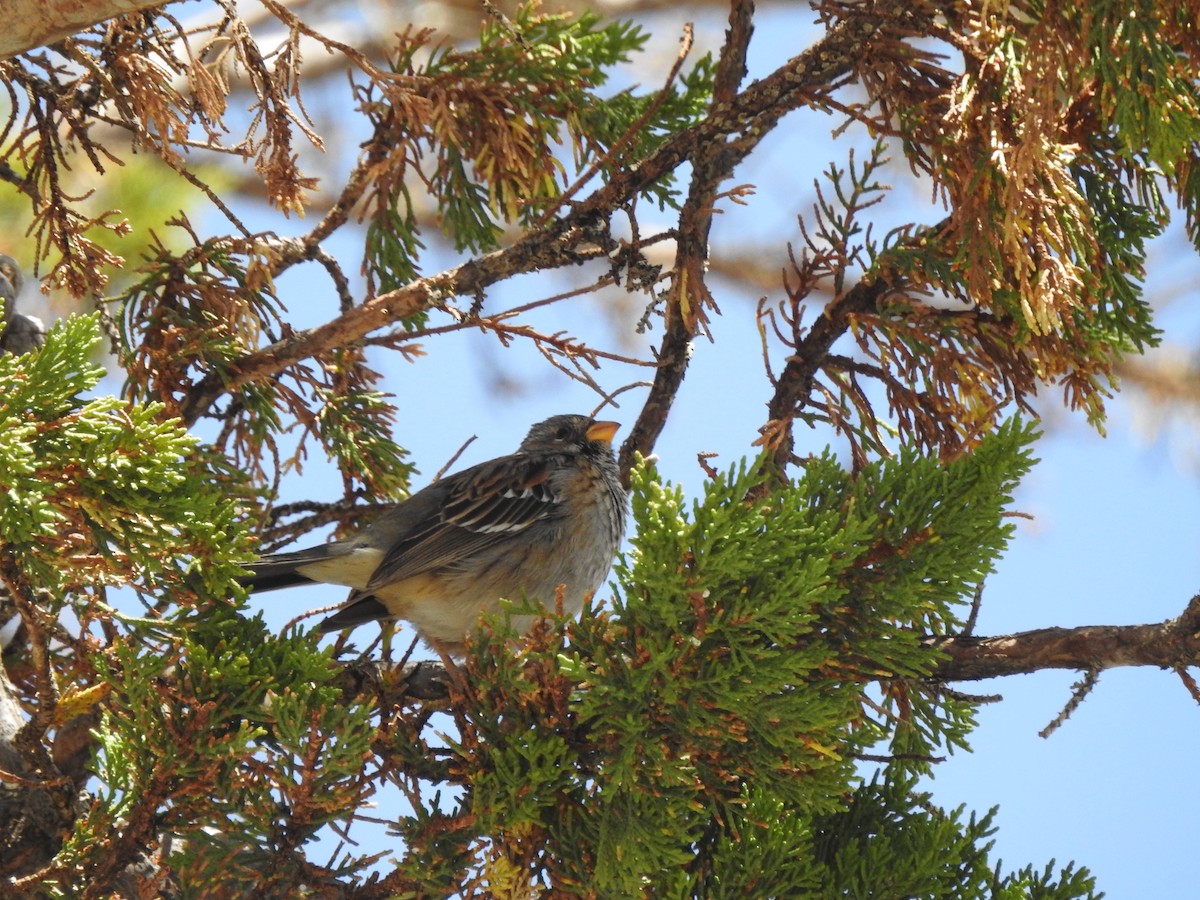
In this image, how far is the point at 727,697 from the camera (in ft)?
6.21

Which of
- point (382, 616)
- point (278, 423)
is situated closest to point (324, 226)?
point (278, 423)

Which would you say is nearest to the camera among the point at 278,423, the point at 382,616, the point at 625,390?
the point at 625,390

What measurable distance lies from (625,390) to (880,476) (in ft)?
2.73

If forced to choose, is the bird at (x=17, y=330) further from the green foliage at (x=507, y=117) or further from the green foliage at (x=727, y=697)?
the green foliage at (x=727, y=697)

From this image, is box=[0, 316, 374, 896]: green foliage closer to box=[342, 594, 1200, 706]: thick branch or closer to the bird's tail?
the bird's tail

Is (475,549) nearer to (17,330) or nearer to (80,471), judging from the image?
(17,330)

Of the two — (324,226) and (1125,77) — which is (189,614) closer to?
(324,226)

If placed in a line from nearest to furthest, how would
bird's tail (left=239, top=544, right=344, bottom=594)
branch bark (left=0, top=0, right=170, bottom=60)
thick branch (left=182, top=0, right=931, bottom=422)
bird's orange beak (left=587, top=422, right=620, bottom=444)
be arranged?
branch bark (left=0, top=0, right=170, bottom=60) < thick branch (left=182, top=0, right=931, bottom=422) < bird's tail (left=239, top=544, right=344, bottom=594) < bird's orange beak (left=587, top=422, right=620, bottom=444)

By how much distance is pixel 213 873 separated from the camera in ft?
6.89

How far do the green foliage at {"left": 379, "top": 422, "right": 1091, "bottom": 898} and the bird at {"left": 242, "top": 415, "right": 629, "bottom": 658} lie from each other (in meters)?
0.99

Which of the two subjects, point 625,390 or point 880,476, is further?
point 625,390

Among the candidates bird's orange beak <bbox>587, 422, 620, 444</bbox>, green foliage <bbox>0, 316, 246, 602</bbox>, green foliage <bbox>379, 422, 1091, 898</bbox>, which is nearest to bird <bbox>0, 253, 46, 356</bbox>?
green foliage <bbox>0, 316, 246, 602</bbox>

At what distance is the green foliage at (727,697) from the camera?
1.89 metres

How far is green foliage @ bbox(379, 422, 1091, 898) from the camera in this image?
1.89 meters
